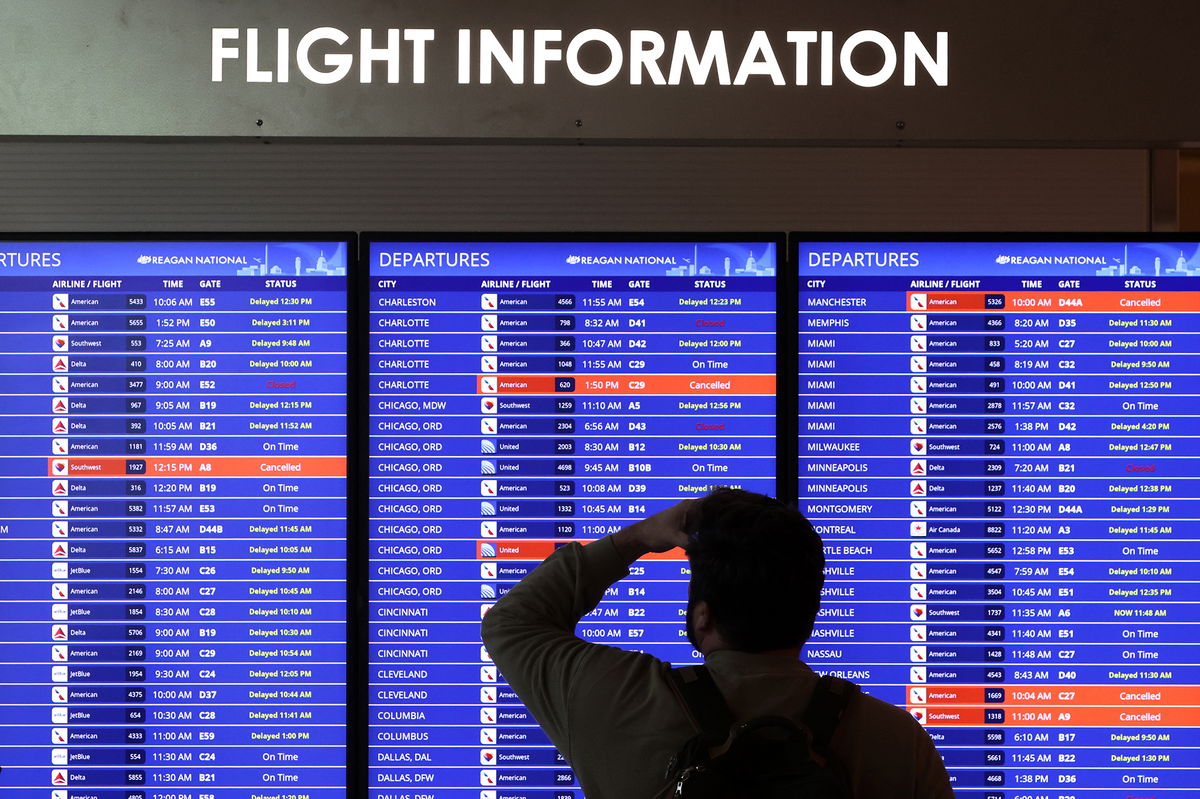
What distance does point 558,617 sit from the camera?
224 centimetres

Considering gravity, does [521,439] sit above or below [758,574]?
above

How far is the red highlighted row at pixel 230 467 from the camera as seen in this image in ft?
11.0

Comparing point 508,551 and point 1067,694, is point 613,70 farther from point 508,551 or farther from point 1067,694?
point 1067,694

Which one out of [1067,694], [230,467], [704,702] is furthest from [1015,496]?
[230,467]

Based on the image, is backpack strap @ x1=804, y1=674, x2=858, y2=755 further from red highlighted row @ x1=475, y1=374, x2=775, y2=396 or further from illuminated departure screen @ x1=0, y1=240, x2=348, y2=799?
illuminated departure screen @ x1=0, y1=240, x2=348, y2=799

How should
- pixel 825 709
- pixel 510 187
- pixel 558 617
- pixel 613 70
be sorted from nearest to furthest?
1. pixel 825 709
2. pixel 558 617
3. pixel 613 70
4. pixel 510 187

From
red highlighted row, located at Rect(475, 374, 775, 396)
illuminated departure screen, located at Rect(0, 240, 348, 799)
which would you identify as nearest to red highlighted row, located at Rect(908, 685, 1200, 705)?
red highlighted row, located at Rect(475, 374, 775, 396)

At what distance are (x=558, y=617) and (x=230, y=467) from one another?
1474mm

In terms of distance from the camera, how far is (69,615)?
10.9ft

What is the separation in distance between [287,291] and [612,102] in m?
1.05

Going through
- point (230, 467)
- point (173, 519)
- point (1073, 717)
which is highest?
point (230, 467)

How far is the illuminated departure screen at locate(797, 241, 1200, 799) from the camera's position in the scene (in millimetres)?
3301

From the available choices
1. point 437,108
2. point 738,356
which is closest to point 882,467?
point 738,356

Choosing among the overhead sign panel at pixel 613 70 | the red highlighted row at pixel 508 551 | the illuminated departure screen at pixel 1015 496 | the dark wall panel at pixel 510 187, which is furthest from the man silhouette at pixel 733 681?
the dark wall panel at pixel 510 187
